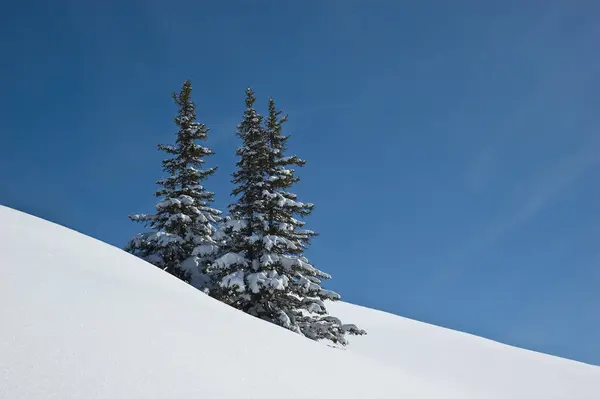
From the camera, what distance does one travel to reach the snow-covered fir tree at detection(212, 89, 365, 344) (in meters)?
15.8

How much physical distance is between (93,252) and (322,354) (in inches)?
200

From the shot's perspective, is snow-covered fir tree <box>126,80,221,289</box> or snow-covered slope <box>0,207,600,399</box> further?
snow-covered fir tree <box>126,80,221,289</box>

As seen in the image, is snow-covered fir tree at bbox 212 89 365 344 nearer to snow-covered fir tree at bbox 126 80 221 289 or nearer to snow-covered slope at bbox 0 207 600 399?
snow-covered fir tree at bbox 126 80 221 289

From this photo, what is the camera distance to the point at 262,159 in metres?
18.3

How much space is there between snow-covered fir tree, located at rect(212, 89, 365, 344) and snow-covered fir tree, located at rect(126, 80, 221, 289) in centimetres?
170

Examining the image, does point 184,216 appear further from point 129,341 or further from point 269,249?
point 129,341

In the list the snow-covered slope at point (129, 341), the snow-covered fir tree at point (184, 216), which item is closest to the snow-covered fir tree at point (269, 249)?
the snow-covered fir tree at point (184, 216)

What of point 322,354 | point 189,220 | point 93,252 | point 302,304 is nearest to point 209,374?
point 322,354

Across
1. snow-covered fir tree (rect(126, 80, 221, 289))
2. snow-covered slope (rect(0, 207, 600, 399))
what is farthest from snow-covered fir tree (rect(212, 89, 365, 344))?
snow-covered slope (rect(0, 207, 600, 399))

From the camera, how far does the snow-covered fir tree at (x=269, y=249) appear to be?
15.8 meters

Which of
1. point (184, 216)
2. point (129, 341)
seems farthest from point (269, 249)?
point (129, 341)

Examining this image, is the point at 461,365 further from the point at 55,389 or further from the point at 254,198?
the point at 55,389

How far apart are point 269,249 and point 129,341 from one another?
10575mm

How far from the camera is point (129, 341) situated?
216 inches
